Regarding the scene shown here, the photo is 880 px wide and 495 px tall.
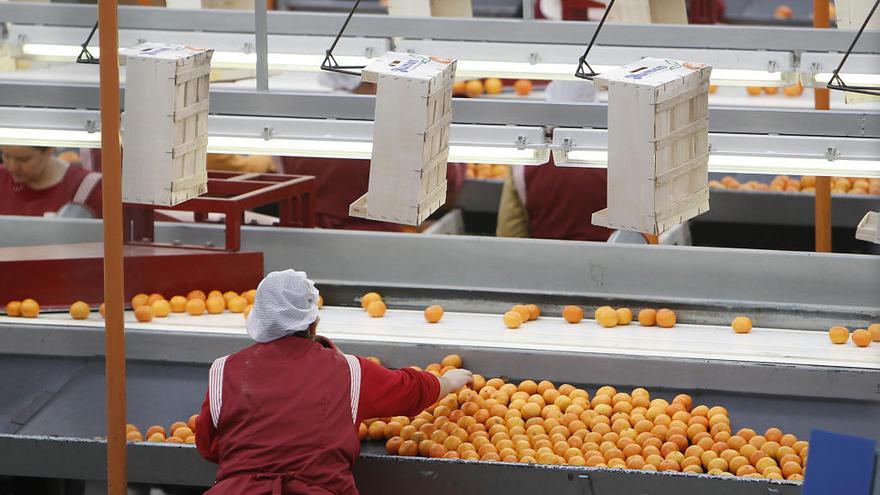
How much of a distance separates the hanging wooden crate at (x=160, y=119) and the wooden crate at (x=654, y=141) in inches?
54.4

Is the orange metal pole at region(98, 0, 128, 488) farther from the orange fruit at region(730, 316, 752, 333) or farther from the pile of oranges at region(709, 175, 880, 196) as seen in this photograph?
the pile of oranges at region(709, 175, 880, 196)

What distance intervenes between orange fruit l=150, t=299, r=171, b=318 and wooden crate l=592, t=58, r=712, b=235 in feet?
6.79

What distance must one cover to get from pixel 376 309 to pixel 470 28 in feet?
4.02

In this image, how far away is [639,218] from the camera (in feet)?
12.4

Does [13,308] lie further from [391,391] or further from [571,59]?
[571,59]

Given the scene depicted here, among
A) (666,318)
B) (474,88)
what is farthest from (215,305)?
(474,88)

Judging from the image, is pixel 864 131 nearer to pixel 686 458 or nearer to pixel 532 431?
pixel 686 458

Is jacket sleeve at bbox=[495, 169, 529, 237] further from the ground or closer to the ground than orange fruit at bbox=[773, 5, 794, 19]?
closer to the ground

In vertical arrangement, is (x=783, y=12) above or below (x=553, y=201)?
above

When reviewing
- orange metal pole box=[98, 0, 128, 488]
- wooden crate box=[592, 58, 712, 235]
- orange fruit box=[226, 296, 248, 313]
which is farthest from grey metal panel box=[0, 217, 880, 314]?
orange metal pole box=[98, 0, 128, 488]

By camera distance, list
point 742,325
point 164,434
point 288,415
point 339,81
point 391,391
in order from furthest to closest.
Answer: point 339,81 → point 742,325 → point 164,434 → point 391,391 → point 288,415

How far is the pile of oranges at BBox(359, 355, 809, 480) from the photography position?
13.0ft

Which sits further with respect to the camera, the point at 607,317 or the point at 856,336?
the point at 607,317

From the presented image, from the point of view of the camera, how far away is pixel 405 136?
3.91 metres
